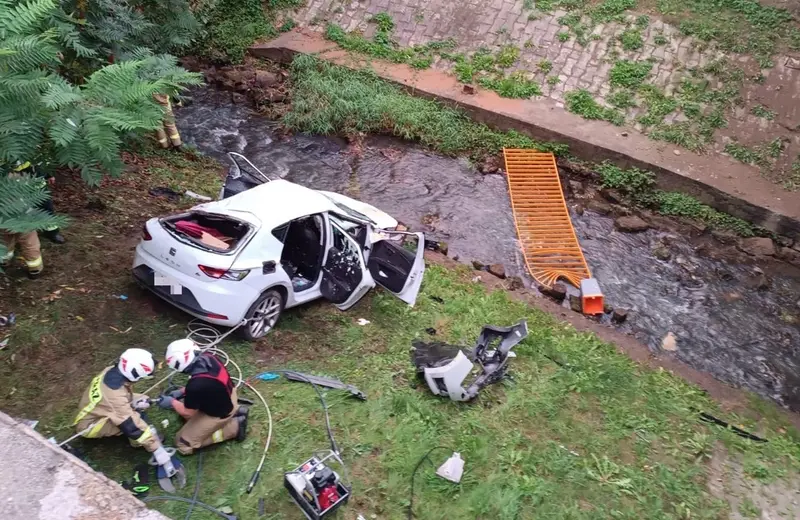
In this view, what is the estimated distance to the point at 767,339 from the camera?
9.03 metres

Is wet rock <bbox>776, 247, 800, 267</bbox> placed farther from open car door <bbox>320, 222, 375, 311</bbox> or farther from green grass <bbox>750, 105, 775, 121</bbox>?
open car door <bbox>320, 222, 375, 311</bbox>

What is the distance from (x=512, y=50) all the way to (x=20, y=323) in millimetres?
11578

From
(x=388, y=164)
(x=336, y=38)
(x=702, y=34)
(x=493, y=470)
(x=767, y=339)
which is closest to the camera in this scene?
(x=493, y=470)

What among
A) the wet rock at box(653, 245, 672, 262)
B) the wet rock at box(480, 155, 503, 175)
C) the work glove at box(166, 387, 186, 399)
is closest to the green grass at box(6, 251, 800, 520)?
the work glove at box(166, 387, 186, 399)

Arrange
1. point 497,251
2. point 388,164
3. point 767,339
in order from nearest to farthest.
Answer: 1. point 767,339
2. point 497,251
3. point 388,164

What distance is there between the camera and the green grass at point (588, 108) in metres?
12.6

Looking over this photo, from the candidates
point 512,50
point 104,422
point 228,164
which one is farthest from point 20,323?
point 512,50

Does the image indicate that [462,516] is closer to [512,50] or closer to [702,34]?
[512,50]

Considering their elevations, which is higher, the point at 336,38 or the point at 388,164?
the point at 336,38

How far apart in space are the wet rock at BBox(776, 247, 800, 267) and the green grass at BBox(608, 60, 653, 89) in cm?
461

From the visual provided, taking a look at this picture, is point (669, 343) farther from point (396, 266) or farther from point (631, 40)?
point (631, 40)

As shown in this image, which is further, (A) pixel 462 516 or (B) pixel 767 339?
(B) pixel 767 339

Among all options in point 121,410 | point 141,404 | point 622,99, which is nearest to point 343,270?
point 141,404

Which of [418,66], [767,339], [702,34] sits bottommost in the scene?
[767,339]
